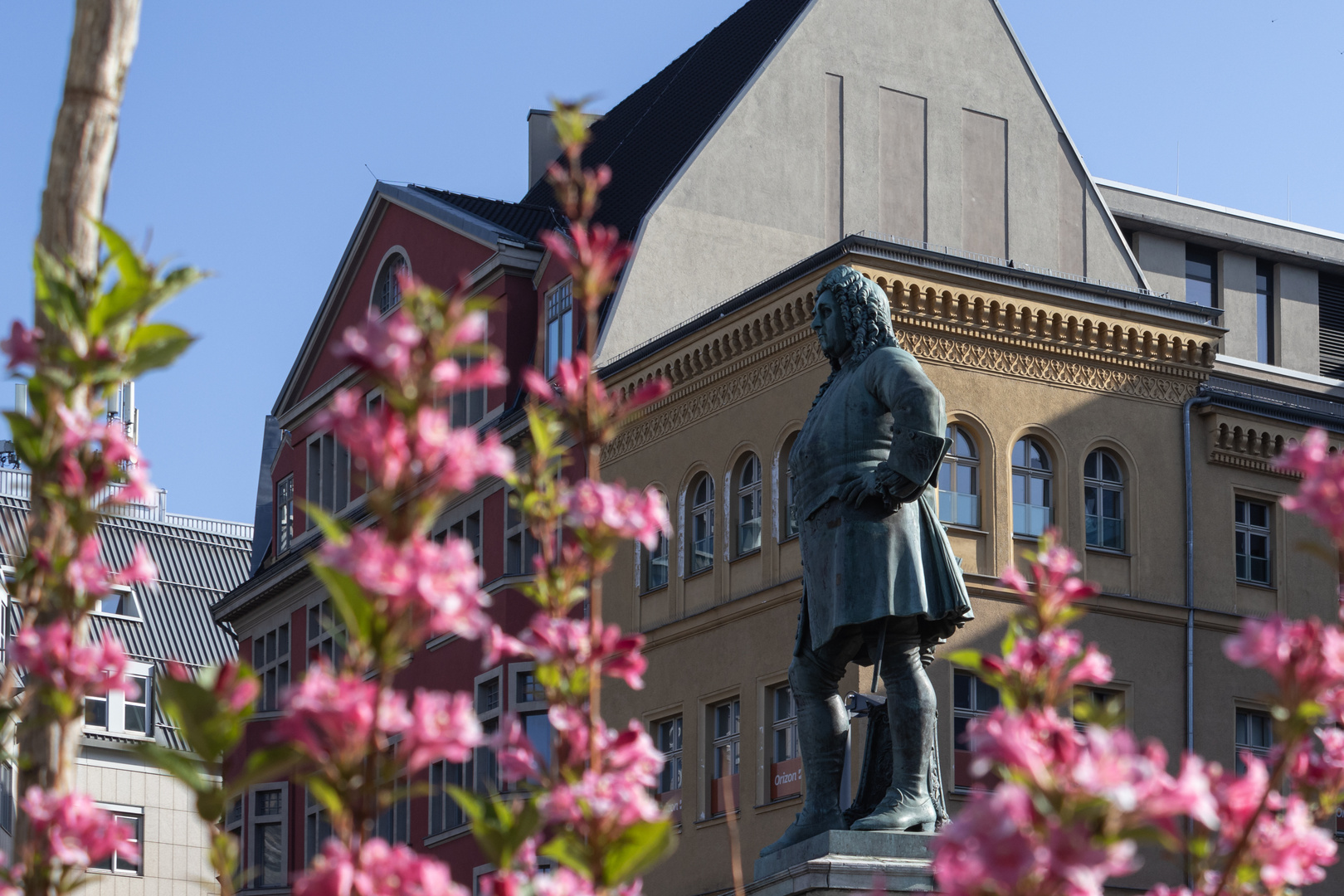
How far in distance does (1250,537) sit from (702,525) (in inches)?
325

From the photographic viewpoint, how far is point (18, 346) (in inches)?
137

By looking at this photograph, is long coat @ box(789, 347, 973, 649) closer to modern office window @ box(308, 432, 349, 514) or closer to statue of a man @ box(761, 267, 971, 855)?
statue of a man @ box(761, 267, 971, 855)

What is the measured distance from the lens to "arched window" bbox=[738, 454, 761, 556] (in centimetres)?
3384

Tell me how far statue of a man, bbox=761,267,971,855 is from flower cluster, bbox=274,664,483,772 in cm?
568

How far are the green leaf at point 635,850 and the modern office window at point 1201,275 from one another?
136ft

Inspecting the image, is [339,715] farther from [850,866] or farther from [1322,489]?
[850,866]

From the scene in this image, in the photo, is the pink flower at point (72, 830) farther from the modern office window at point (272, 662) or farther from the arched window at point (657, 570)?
the modern office window at point (272, 662)

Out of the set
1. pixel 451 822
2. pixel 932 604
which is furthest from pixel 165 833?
pixel 932 604

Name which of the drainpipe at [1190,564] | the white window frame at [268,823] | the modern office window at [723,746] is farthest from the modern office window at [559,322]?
the white window frame at [268,823]

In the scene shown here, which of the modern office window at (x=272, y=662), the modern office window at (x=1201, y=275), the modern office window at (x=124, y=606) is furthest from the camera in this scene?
the modern office window at (x=124, y=606)

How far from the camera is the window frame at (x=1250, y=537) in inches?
1373

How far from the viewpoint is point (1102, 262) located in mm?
39812

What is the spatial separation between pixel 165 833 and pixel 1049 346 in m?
27.6

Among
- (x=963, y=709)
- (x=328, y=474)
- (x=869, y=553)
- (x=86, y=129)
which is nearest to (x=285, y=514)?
(x=328, y=474)
